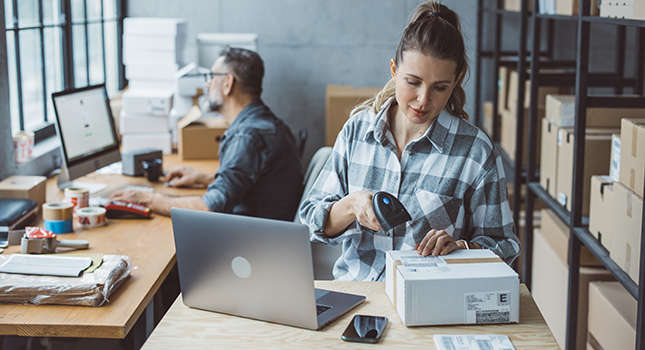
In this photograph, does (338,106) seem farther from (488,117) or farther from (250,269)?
(250,269)

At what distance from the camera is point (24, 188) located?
2422mm

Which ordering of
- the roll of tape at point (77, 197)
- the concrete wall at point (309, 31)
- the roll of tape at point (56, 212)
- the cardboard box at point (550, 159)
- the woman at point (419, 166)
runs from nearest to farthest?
1. the woman at point (419, 166)
2. the roll of tape at point (56, 212)
3. the roll of tape at point (77, 197)
4. the cardboard box at point (550, 159)
5. the concrete wall at point (309, 31)

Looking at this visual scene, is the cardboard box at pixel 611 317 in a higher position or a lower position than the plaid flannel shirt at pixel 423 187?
lower

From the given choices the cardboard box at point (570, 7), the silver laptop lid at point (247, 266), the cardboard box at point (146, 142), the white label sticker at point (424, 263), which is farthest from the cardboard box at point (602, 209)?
the cardboard box at point (146, 142)

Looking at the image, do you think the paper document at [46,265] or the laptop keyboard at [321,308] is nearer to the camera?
the laptop keyboard at [321,308]

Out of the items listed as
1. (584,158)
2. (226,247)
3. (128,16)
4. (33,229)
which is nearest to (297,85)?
(128,16)

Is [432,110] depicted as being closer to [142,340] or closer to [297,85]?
[142,340]

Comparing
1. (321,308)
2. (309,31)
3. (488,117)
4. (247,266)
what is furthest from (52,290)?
(488,117)

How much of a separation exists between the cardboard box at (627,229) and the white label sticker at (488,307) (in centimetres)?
77

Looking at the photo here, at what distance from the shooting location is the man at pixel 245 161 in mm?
2602

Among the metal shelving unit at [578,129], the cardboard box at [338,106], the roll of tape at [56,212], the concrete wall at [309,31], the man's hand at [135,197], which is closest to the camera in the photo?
the metal shelving unit at [578,129]

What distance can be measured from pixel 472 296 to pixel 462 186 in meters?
0.42

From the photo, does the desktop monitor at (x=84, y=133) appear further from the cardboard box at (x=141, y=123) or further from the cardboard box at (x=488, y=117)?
the cardboard box at (x=488, y=117)

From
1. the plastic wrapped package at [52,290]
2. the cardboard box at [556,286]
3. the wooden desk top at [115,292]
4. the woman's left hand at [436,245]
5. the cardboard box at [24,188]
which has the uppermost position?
the woman's left hand at [436,245]
